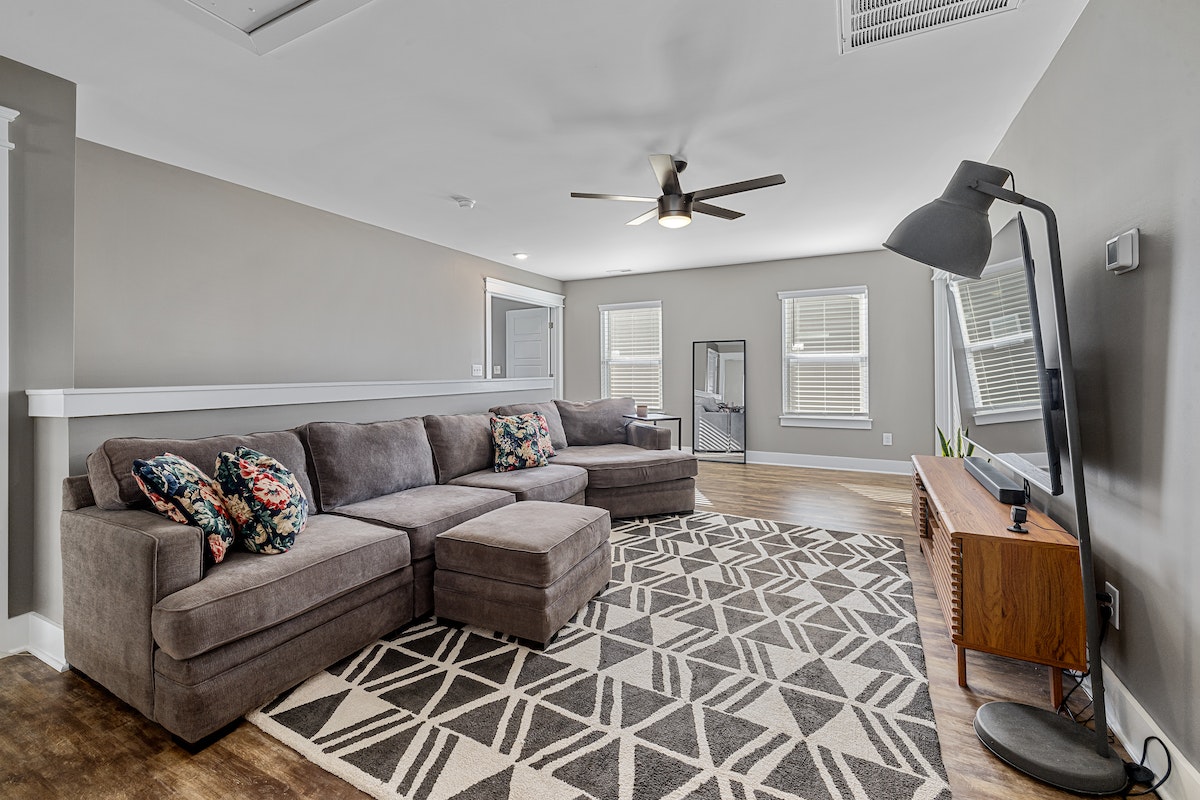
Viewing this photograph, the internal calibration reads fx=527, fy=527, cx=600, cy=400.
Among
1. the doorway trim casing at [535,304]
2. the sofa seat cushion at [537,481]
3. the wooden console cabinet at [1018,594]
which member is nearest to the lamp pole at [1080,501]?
the wooden console cabinet at [1018,594]

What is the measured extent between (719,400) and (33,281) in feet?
19.4

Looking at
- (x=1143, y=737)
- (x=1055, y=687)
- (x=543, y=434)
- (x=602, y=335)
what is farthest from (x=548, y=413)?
(x=1143, y=737)

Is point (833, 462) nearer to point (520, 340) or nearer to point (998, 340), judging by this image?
point (998, 340)

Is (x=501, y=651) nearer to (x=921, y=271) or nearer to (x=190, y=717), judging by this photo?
(x=190, y=717)

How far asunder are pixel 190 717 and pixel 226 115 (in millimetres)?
2664

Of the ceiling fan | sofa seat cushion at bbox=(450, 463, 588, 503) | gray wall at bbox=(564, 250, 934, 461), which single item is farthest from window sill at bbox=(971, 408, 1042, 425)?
gray wall at bbox=(564, 250, 934, 461)

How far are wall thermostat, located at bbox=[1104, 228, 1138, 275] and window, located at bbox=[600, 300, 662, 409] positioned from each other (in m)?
5.47

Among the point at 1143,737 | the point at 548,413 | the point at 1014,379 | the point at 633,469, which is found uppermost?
the point at 1014,379

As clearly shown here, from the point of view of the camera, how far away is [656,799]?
140 centimetres

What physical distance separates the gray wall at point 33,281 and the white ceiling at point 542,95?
0.58 feet

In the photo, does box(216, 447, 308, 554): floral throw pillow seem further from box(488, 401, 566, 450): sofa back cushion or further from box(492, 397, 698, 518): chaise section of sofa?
box(488, 401, 566, 450): sofa back cushion

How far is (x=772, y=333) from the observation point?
6348 mm

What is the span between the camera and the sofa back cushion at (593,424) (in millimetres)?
4895

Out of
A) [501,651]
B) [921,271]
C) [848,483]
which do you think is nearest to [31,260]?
[501,651]
